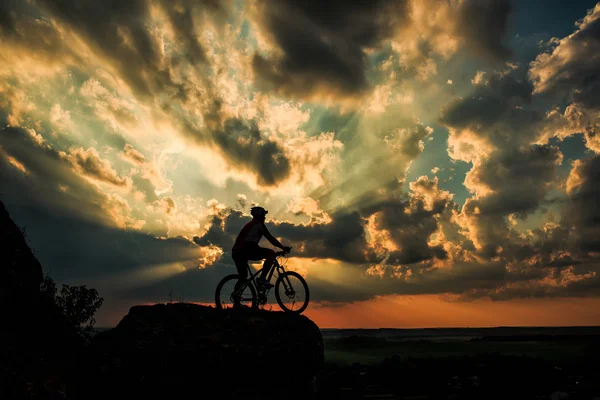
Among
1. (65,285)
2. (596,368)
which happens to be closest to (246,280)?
(65,285)

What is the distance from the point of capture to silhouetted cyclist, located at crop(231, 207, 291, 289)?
1607cm

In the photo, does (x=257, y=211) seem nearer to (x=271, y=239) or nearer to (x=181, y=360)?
(x=271, y=239)

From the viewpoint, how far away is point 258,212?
16203 millimetres

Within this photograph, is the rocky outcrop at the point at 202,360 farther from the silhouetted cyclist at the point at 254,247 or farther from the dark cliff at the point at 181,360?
the silhouetted cyclist at the point at 254,247

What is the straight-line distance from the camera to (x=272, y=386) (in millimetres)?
13672

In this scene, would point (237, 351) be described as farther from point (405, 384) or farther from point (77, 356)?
point (405, 384)

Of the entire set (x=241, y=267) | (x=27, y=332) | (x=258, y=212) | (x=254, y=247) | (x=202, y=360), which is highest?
(x=258, y=212)

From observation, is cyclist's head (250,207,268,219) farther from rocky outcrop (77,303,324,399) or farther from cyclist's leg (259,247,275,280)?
rocky outcrop (77,303,324,399)

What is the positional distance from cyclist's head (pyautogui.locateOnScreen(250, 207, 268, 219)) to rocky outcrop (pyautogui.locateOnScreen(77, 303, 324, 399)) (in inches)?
154

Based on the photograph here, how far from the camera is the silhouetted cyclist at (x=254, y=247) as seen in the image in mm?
16073

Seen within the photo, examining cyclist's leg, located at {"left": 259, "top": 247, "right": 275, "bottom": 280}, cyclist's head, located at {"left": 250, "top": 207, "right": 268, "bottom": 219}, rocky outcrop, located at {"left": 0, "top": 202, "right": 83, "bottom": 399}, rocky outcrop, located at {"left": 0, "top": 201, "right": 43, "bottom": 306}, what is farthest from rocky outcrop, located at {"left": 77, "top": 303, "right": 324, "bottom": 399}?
rocky outcrop, located at {"left": 0, "top": 201, "right": 43, "bottom": 306}

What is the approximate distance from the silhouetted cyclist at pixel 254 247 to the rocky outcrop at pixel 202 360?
199 centimetres

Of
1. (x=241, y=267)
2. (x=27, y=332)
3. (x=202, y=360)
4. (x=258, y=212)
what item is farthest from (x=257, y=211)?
(x=27, y=332)

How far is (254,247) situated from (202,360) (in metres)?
4.57
